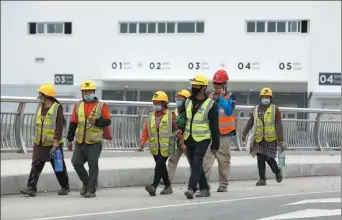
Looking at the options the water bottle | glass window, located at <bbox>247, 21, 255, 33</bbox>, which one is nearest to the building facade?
glass window, located at <bbox>247, 21, 255, 33</bbox>

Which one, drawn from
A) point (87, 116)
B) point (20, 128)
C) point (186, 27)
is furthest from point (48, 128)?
point (186, 27)

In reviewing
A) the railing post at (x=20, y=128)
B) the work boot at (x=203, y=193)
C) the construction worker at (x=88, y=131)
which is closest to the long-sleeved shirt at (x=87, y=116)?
the construction worker at (x=88, y=131)

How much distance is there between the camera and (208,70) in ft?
169

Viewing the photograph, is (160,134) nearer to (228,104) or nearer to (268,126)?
(228,104)

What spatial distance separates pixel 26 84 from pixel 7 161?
42438 mm

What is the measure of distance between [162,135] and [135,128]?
5326 millimetres

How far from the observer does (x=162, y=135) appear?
440 inches

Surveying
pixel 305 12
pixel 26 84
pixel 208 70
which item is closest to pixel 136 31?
pixel 208 70

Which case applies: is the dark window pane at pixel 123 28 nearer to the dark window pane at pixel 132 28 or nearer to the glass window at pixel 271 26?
the dark window pane at pixel 132 28

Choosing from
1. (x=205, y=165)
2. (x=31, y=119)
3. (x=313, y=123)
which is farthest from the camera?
(x=313, y=123)

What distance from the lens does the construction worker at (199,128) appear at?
34.2ft

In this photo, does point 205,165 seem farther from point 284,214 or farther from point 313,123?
point 313,123

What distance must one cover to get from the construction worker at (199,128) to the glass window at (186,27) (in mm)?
41852

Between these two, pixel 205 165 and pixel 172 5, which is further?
pixel 172 5
